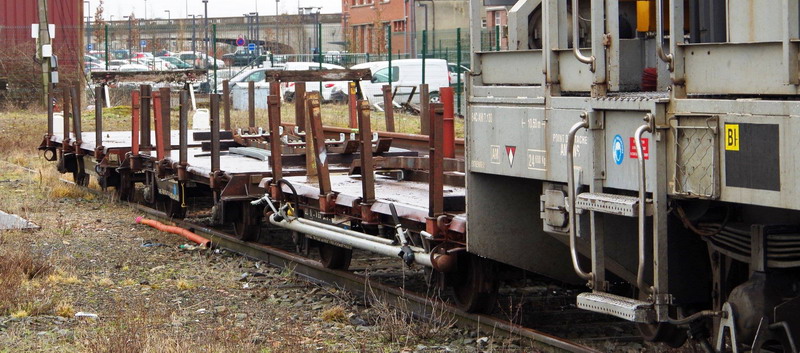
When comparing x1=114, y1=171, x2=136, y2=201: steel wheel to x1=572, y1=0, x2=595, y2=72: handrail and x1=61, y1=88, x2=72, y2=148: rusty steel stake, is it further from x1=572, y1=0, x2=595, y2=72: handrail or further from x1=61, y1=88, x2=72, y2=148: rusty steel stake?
x1=572, y1=0, x2=595, y2=72: handrail

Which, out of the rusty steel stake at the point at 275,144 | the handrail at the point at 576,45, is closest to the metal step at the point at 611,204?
the handrail at the point at 576,45

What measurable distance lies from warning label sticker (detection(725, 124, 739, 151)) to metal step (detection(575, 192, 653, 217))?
0.54 m

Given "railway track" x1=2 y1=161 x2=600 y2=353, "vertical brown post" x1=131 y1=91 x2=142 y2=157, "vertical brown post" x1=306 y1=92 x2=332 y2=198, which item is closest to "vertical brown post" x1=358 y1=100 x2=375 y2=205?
"vertical brown post" x1=306 y1=92 x2=332 y2=198

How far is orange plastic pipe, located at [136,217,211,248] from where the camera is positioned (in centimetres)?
1264

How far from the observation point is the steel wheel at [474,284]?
26.7 feet

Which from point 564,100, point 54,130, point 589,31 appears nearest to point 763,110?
point 564,100

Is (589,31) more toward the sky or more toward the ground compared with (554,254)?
more toward the sky

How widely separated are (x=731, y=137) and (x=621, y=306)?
1.05 meters

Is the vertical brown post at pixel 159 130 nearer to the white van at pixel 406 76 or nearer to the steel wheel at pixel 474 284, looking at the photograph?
the steel wheel at pixel 474 284

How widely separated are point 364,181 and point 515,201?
175cm

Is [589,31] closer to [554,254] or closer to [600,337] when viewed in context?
[554,254]

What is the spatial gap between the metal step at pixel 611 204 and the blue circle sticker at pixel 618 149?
7.7 inches

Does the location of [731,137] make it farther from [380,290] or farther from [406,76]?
[406,76]

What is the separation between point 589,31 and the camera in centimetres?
701
